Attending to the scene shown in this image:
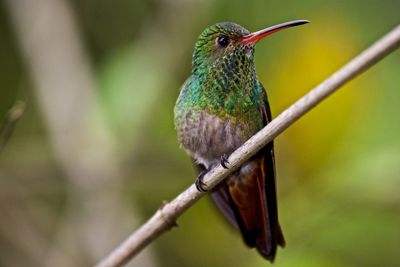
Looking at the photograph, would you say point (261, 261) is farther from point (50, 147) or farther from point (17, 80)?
point (17, 80)

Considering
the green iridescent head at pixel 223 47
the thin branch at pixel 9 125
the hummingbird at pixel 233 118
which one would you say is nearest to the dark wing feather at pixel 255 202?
the hummingbird at pixel 233 118

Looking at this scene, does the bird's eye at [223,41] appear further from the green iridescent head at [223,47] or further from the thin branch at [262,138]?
the thin branch at [262,138]

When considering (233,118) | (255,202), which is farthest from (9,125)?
(255,202)

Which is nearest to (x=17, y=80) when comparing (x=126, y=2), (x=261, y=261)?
(x=126, y=2)

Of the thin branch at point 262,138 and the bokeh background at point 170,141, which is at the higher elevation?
the thin branch at point 262,138

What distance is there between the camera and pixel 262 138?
5.89ft

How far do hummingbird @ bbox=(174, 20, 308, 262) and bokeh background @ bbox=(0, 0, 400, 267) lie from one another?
33cm

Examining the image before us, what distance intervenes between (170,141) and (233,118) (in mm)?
769

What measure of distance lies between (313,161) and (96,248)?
39.7 inches

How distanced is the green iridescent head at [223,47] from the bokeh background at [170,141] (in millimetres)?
423

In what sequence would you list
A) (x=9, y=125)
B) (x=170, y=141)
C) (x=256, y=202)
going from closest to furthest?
(x=9, y=125) → (x=256, y=202) → (x=170, y=141)

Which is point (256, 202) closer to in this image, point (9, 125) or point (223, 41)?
point (223, 41)

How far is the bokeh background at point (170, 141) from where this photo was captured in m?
2.85

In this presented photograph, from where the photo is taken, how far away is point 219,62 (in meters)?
2.40
